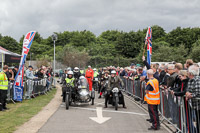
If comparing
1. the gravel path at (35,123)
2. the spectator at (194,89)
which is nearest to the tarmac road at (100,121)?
the gravel path at (35,123)

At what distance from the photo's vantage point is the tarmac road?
765 cm

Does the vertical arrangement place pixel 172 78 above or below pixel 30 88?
above

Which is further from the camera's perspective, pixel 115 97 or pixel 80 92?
pixel 80 92

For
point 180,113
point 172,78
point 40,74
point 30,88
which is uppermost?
point 40,74

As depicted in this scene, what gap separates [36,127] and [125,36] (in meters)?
64.2

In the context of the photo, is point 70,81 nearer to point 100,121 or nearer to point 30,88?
point 30,88

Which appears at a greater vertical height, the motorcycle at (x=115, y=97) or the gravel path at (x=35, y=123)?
the motorcycle at (x=115, y=97)

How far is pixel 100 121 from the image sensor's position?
902cm

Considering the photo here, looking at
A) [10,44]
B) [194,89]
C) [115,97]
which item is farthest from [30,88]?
[10,44]

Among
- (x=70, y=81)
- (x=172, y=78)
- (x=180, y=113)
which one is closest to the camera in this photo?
(x=180, y=113)

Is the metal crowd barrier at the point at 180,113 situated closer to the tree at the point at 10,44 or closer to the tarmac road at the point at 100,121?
the tarmac road at the point at 100,121

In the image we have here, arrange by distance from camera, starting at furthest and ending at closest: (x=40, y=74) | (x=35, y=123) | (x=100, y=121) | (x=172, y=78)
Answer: (x=40, y=74), (x=100, y=121), (x=35, y=123), (x=172, y=78)

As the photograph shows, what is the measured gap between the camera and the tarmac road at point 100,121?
7648 mm

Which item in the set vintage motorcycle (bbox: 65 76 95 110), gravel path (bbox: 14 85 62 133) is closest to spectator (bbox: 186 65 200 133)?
gravel path (bbox: 14 85 62 133)
